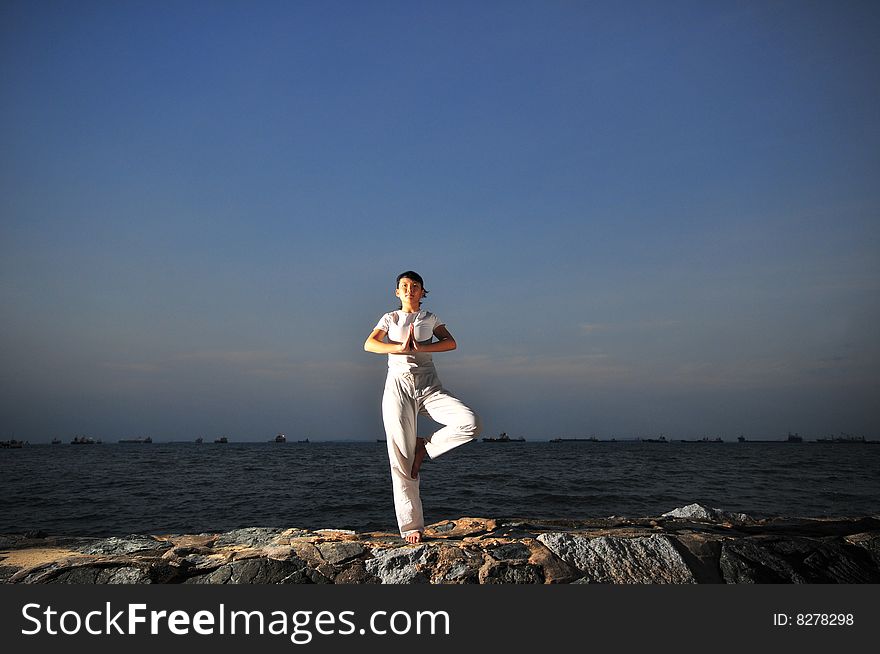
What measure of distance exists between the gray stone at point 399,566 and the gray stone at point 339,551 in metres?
0.20

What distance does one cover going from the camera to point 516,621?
3812mm

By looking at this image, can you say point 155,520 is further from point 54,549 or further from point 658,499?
point 658,499

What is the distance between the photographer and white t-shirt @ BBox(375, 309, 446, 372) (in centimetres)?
558

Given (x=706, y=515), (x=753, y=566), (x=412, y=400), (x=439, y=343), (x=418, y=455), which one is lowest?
(x=706, y=515)

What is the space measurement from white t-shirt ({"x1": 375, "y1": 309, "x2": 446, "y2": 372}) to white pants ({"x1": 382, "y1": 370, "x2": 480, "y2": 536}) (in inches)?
3.3

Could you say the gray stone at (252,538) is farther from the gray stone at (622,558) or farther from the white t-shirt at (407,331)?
the gray stone at (622,558)

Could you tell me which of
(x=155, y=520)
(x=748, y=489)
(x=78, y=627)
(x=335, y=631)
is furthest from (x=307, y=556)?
(x=748, y=489)

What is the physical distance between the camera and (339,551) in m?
4.86

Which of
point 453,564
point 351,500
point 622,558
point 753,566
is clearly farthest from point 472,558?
point 351,500

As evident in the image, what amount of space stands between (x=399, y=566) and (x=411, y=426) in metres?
1.45

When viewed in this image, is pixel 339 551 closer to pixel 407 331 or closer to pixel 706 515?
pixel 407 331

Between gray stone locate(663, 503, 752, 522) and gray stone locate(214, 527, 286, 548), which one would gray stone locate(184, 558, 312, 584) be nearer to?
gray stone locate(214, 527, 286, 548)

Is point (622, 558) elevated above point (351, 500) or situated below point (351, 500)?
above

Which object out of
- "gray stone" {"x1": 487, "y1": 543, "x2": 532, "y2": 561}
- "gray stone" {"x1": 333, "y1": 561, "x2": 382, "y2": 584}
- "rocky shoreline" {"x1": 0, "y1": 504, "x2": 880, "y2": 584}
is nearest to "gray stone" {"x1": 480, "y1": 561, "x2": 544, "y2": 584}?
"rocky shoreline" {"x1": 0, "y1": 504, "x2": 880, "y2": 584}
